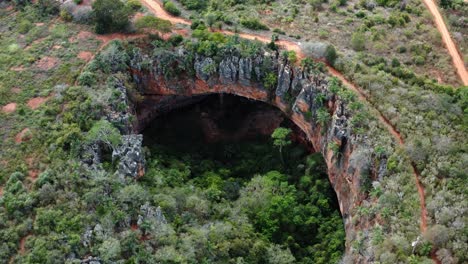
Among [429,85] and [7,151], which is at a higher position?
[429,85]

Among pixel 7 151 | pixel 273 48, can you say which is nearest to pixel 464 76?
pixel 273 48

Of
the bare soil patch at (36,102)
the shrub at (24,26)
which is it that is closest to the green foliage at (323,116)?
the bare soil patch at (36,102)

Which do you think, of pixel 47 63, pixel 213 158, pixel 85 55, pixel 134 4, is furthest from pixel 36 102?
pixel 213 158

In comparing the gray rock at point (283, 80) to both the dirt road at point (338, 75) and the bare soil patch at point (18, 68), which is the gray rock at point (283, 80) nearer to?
the dirt road at point (338, 75)

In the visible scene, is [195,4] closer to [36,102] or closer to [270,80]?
[270,80]

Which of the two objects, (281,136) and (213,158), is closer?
(281,136)

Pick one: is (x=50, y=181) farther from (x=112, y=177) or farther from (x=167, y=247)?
(x=167, y=247)

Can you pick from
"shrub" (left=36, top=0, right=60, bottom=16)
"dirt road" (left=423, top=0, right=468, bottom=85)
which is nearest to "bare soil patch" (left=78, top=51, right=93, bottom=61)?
"shrub" (left=36, top=0, right=60, bottom=16)

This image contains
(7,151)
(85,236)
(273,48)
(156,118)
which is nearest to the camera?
(85,236)
